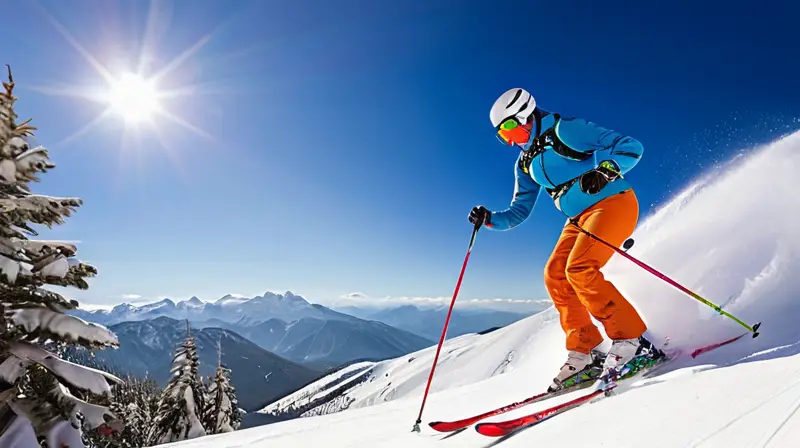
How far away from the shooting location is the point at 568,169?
14.3 ft

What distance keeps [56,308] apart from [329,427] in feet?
12.6

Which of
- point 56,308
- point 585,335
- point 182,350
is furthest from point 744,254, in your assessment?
point 182,350

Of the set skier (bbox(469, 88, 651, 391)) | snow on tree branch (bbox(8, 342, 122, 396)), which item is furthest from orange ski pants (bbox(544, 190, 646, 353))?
snow on tree branch (bbox(8, 342, 122, 396))

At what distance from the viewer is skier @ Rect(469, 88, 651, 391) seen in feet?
12.6

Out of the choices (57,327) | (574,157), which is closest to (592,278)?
(574,157)

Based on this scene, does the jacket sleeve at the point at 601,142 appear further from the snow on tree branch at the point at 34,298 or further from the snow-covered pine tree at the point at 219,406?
the snow-covered pine tree at the point at 219,406

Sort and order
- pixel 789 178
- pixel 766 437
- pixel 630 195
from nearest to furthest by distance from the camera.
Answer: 1. pixel 766 437
2. pixel 630 195
3. pixel 789 178

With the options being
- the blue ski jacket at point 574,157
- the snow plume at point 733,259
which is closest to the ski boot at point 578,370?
the snow plume at point 733,259

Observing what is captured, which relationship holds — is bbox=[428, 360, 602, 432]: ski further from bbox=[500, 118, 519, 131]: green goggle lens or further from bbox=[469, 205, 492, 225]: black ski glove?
bbox=[500, 118, 519, 131]: green goggle lens

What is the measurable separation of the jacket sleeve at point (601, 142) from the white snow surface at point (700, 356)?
5.83 ft

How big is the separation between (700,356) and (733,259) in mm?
1589

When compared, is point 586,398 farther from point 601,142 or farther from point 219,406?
point 219,406

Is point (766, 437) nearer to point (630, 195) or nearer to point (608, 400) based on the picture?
point (608, 400)

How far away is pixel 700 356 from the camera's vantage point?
3.70 metres
